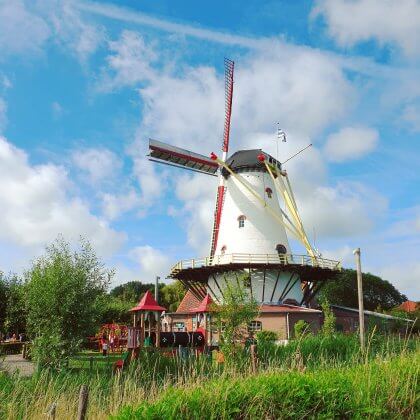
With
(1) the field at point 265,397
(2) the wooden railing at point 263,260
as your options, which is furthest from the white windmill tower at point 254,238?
(1) the field at point 265,397

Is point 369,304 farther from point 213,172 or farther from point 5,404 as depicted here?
point 5,404

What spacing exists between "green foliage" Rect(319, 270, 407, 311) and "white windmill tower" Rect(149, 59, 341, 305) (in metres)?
22.3

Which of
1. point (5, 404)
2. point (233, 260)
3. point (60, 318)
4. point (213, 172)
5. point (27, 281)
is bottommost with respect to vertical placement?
point (5, 404)

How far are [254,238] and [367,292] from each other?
33.2 metres

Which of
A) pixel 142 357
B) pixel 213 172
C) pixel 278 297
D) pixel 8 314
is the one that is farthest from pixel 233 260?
pixel 142 357

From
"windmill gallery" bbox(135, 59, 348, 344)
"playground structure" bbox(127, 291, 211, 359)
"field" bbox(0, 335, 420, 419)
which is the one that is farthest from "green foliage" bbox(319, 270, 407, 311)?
"field" bbox(0, 335, 420, 419)

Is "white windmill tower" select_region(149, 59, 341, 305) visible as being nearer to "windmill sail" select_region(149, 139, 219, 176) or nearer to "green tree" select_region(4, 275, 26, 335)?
"windmill sail" select_region(149, 139, 219, 176)

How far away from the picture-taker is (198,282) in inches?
1303

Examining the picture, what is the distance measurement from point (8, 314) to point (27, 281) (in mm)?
4462

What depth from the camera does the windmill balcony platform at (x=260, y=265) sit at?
29297mm

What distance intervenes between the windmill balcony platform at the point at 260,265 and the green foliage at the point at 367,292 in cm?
2411

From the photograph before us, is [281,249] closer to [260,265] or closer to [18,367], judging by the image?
[260,265]

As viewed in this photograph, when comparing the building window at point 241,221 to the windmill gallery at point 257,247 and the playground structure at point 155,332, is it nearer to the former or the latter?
the windmill gallery at point 257,247

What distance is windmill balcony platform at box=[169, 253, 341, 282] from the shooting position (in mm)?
29297
